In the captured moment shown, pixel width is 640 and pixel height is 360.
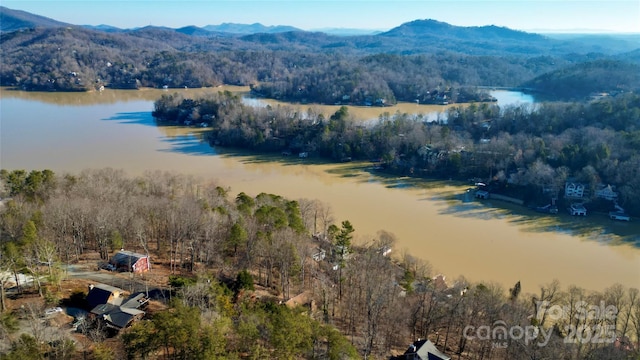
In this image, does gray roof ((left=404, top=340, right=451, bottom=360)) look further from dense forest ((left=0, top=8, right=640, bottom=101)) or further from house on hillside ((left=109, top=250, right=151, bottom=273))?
dense forest ((left=0, top=8, right=640, bottom=101))

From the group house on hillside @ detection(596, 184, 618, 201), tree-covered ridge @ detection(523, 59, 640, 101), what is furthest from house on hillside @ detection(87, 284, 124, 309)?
tree-covered ridge @ detection(523, 59, 640, 101)

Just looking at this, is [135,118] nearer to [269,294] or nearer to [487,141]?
[487,141]

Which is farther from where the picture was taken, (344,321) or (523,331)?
(344,321)

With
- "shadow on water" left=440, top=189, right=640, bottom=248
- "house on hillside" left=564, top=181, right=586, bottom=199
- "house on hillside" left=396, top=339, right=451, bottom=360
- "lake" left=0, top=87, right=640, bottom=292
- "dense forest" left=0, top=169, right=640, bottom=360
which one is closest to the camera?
"dense forest" left=0, top=169, right=640, bottom=360

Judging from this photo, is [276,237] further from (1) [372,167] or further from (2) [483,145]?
(2) [483,145]

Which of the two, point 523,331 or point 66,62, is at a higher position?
point 66,62

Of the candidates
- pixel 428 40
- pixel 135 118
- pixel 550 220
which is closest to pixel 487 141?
pixel 550 220

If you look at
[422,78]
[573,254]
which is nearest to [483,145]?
[573,254]

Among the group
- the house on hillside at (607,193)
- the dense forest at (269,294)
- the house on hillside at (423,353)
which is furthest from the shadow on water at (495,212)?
the house on hillside at (423,353)
